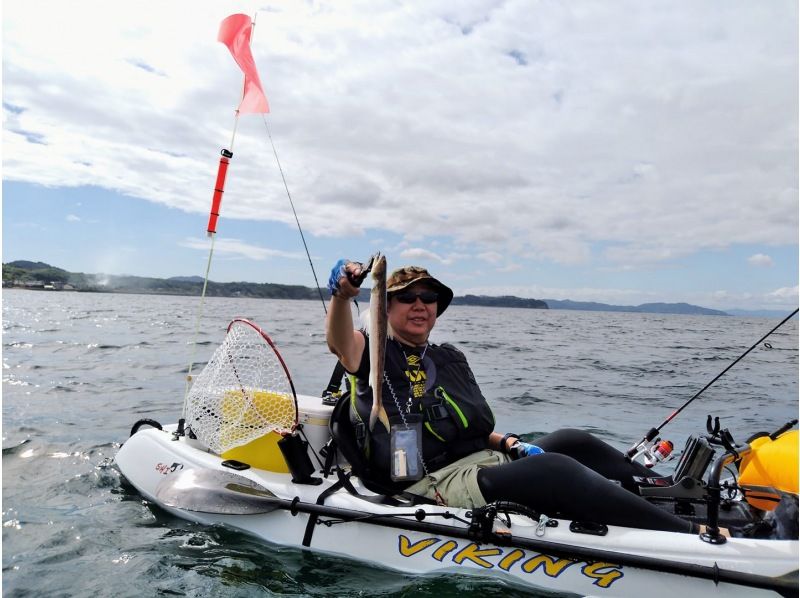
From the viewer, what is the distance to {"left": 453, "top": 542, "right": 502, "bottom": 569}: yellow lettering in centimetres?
374

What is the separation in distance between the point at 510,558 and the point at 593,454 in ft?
4.86

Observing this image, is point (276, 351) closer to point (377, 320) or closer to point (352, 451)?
point (352, 451)

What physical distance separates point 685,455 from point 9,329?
77.3 feet

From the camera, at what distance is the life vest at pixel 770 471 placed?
150 inches

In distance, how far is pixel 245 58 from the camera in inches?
222

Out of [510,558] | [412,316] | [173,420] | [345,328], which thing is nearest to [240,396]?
[345,328]

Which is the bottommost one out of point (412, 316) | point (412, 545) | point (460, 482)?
point (412, 545)

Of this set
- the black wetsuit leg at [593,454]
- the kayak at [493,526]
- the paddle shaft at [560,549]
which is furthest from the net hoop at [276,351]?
the black wetsuit leg at [593,454]

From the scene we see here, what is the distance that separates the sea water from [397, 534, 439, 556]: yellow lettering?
0.17 meters

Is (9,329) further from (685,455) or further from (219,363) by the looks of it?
(685,455)

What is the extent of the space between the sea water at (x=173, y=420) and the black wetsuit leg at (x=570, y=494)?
60cm

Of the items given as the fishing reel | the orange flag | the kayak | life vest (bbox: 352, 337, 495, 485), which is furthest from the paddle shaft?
the orange flag

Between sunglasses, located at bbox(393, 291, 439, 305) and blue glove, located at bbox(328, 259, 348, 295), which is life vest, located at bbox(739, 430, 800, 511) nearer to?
sunglasses, located at bbox(393, 291, 439, 305)

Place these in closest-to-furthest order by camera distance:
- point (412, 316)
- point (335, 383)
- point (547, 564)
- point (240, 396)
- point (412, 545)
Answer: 1. point (547, 564)
2. point (412, 545)
3. point (412, 316)
4. point (240, 396)
5. point (335, 383)
